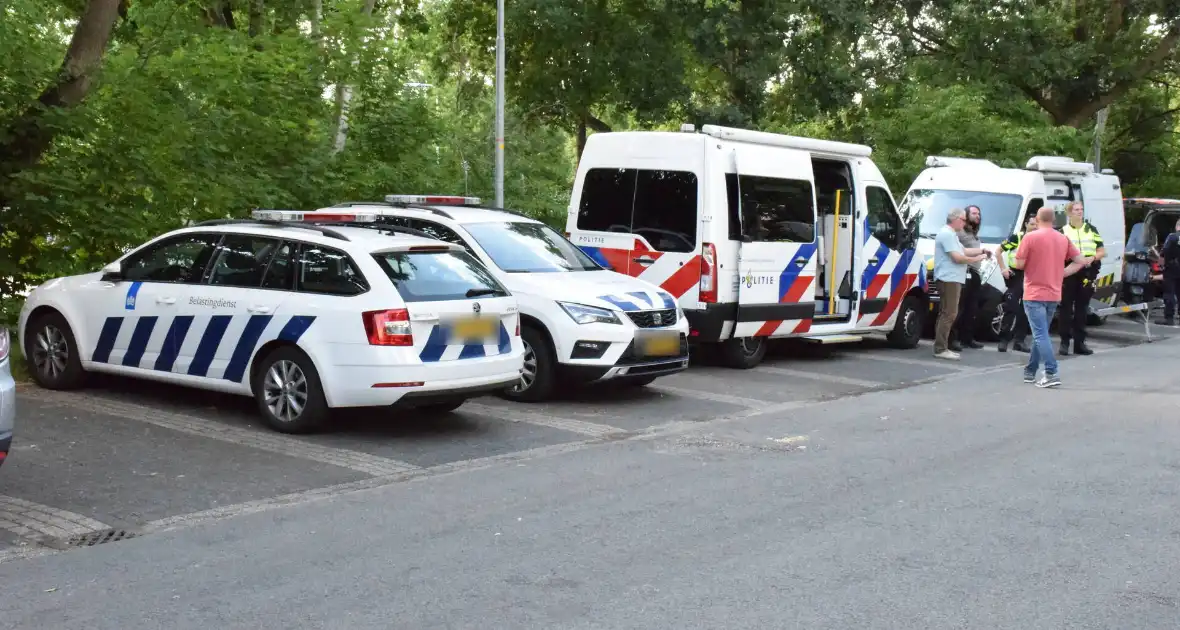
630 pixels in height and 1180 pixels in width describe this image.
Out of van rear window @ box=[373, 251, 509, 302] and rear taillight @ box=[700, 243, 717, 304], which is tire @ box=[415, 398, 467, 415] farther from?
rear taillight @ box=[700, 243, 717, 304]

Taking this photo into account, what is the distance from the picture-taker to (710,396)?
1203cm

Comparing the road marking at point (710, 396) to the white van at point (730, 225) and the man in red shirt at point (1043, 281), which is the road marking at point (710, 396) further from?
the man in red shirt at point (1043, 281)

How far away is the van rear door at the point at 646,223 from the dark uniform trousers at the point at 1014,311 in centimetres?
607

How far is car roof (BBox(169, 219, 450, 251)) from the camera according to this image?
30.4 feet

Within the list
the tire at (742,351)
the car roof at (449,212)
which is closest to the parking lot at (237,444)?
the tire at (742,351)

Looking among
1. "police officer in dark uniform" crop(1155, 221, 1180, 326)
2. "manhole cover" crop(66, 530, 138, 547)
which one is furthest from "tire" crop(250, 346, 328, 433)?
"police officer in dark uniform" crop(1155, 221, 1180, 326)

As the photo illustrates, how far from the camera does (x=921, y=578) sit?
5.70 meters

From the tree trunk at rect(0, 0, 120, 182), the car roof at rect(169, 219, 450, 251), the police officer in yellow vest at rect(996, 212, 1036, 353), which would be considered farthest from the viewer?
the police officer in yellow vest at rect(996, 212, 1036, 353)

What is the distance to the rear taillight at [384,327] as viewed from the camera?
28.8 feet

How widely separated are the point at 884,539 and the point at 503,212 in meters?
6.72

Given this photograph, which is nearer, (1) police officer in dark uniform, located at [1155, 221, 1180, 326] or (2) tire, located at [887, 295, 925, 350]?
(2) tire, located at [887, 295, 925, 350]

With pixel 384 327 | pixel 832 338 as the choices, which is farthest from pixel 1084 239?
pixel 384 327

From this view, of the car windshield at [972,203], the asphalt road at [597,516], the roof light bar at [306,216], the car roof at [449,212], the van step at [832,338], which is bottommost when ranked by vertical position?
the asphalt road at [597,516]

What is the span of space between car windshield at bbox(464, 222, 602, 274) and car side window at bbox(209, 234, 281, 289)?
235 centimetres
